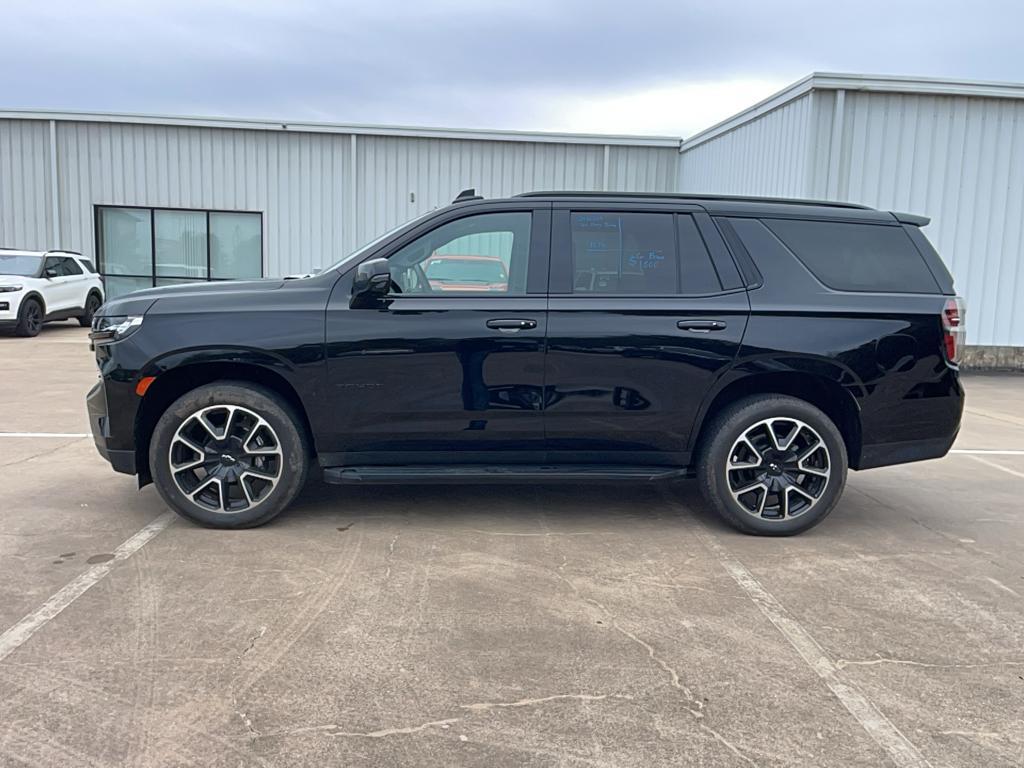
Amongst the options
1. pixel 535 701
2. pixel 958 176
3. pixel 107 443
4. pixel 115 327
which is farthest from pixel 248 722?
pixel 958 176

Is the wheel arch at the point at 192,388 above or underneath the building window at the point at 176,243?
underneath

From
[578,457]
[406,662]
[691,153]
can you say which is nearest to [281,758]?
[406,662]

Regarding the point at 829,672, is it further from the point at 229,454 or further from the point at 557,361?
the point at 229,454

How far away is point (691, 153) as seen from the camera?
17734 mm

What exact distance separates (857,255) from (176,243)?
18.0 meters

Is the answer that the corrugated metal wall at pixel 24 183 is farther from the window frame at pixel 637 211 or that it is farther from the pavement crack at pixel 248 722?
the pavement crack at pixel 248 722

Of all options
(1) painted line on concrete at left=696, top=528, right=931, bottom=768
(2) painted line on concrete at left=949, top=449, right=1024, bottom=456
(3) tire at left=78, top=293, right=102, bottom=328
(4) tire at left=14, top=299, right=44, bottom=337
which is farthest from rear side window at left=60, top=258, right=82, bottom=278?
(2) painted line on concrete at left=949, top=449, right=1024, bottom=456

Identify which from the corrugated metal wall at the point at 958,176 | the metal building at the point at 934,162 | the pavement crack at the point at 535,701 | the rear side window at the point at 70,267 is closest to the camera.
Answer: the pavement crack at the point at 535,701

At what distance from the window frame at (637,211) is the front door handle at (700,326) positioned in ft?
0.54

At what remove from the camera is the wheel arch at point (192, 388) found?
A: 4602 mm

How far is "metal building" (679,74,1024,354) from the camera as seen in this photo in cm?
1166

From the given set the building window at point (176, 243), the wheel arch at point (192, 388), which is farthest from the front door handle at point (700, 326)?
the building window at point (176, 243)

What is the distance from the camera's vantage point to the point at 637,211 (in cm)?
479

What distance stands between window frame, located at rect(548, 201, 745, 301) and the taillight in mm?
1204
